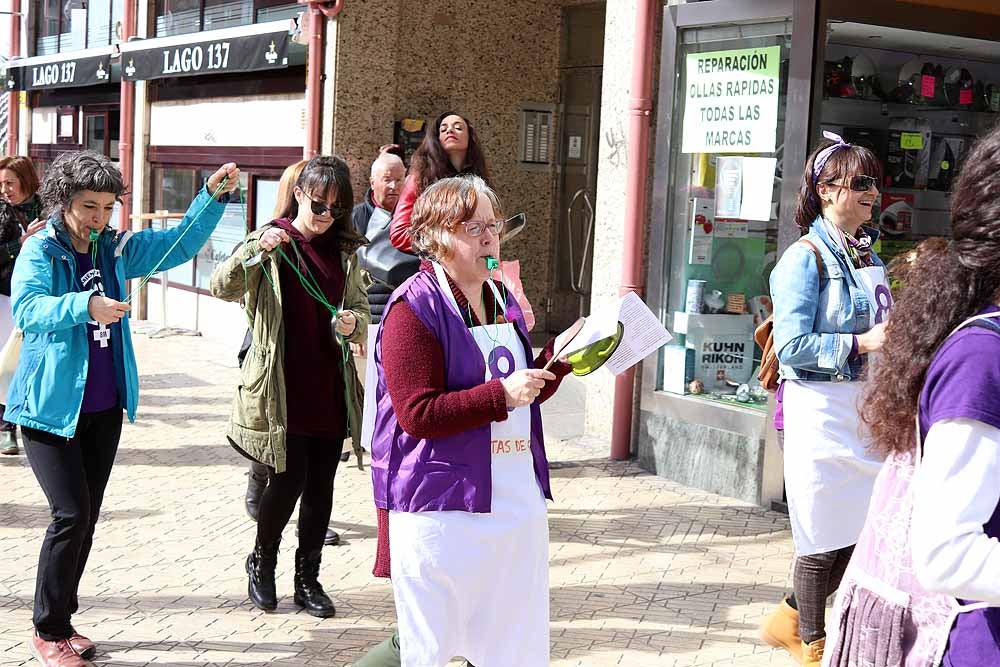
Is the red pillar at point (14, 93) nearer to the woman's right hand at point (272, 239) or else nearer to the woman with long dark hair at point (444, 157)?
the woman with long dark hair at point (444, 157)

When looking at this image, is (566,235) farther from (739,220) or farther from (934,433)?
(934,433)

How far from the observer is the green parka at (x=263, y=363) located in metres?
5.00

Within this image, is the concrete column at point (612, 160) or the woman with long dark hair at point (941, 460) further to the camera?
the concrete column at point (612, 160)

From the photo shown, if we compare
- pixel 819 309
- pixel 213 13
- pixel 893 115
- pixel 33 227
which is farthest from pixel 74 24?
pixel 819 309

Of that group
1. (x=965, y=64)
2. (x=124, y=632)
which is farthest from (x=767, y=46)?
(x=124, y=632)

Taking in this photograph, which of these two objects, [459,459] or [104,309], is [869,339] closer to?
[459,459]

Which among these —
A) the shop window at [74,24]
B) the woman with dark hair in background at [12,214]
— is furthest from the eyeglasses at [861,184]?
the shop window at [74,24]

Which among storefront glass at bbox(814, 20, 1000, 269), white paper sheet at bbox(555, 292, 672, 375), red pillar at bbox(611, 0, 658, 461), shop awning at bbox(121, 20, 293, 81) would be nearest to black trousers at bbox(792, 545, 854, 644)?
white paper sheet at bbox(555, 292, 672, 375)

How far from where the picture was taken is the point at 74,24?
18750mm

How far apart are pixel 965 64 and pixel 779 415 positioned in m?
4.67

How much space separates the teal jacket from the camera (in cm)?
437

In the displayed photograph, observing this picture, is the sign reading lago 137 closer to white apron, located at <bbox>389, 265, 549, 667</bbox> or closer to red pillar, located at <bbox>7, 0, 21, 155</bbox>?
red pillar, located at <bbox>7, 0, 21, 155</bbox>

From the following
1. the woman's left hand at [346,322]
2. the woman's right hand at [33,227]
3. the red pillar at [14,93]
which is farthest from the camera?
the red pillar at [14,93]

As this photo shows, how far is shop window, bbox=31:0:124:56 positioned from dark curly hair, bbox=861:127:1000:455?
16.2 meters
